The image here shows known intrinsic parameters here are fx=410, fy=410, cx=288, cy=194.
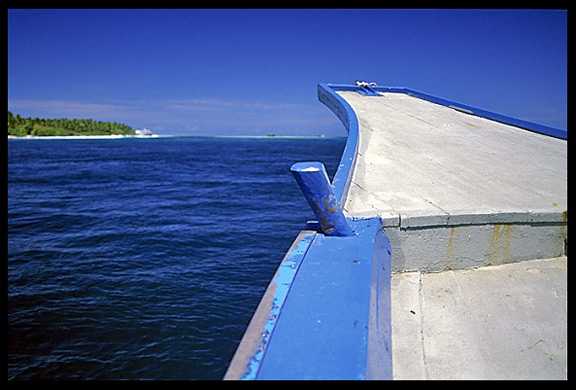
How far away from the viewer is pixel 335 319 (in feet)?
4.08

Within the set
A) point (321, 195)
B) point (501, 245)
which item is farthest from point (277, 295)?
point (501, 245)

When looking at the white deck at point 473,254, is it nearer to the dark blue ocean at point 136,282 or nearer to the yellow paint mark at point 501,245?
the yellow paint mark at point 501,245

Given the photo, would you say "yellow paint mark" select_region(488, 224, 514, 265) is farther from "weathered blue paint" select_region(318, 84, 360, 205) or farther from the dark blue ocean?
the dark blue ocean

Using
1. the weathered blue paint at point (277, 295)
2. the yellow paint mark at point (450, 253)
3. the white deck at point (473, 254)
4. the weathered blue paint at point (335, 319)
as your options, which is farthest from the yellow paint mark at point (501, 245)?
the weathered blue paint at point (277, 295)

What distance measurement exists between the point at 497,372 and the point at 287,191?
1486 centimetres

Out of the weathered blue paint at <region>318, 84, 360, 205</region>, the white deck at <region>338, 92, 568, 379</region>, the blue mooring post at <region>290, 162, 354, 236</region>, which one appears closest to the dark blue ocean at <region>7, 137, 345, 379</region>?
the weathered blue paint at <region>318, 84, 360, 205</region>

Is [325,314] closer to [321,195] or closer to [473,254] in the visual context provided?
[321,195]

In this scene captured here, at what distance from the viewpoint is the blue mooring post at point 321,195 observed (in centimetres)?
166

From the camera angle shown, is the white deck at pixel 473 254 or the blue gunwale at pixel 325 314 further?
the white deck at pixel 473 254

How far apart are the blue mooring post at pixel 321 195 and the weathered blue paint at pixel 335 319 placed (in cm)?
8

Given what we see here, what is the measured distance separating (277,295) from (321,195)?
505 mm

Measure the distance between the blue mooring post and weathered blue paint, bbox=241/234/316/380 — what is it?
118 millimetres
